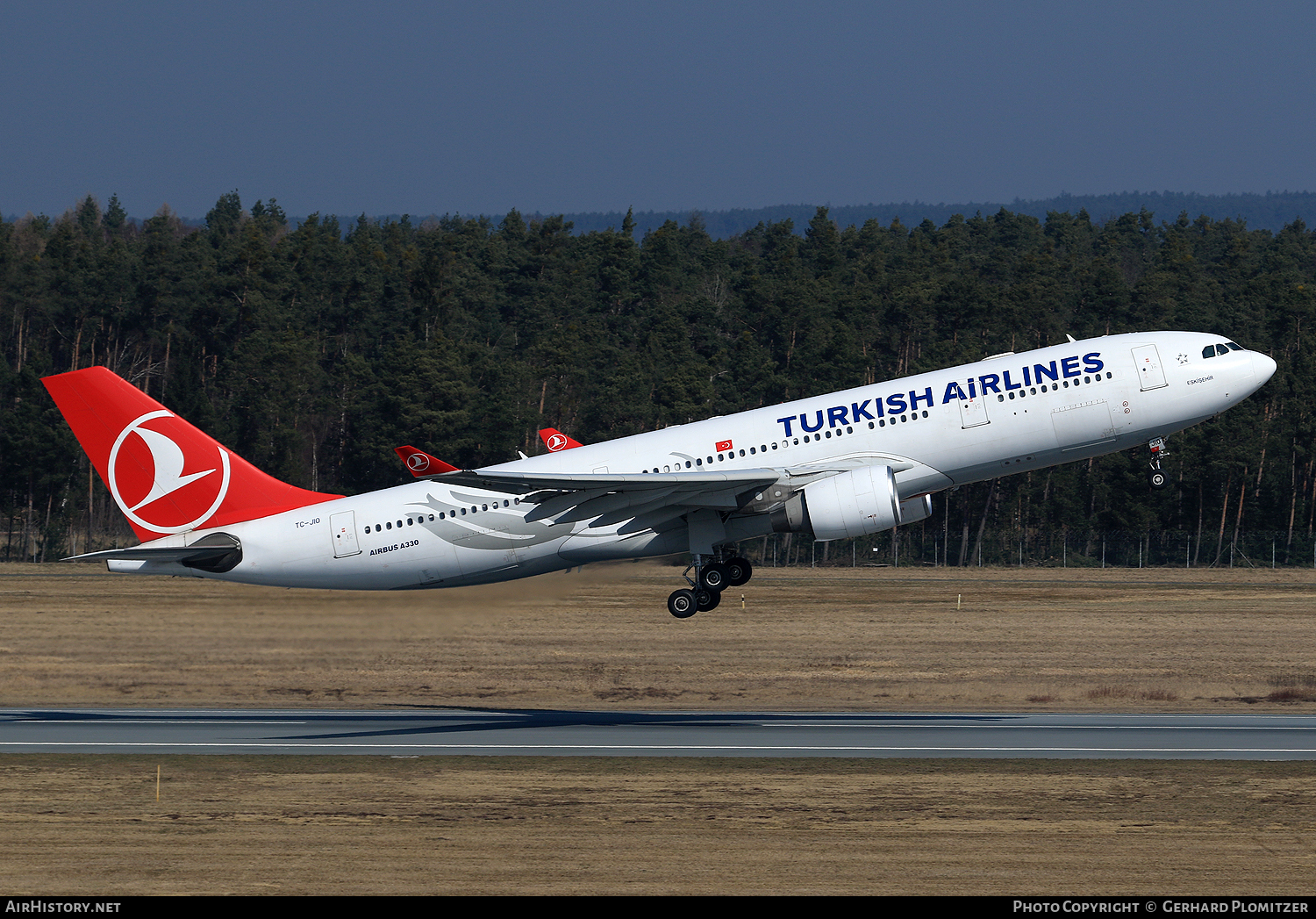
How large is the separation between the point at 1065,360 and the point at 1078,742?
403 inches

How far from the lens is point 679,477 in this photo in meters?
36.2

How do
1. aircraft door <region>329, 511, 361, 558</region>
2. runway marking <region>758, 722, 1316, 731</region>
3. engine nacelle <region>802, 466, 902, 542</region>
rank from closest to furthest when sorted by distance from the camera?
engine nacelle <region>802, 466, 902, 542</region> < aircraft door <region>329, 511, 361, 558</region> < runway marking <region>758, 722, 1316, 731</region>

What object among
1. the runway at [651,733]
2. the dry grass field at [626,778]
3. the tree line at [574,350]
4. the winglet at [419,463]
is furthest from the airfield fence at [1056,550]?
the winglet at [419,463]

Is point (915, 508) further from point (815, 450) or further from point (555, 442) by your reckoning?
point (555, 442)

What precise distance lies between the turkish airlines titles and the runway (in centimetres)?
850

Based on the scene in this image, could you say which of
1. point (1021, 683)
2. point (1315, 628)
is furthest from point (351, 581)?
point (1315, 628)

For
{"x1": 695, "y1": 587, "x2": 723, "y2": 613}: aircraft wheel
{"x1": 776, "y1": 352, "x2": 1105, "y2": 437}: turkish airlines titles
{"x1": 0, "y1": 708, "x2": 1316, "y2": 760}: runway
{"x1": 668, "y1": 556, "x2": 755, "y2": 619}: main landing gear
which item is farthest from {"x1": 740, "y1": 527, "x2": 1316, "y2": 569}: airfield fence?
{"x1": 776, "y1": 352, "x2": 1105, "y2": 437}: turkish airlines titles

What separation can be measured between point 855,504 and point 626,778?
8386 mm

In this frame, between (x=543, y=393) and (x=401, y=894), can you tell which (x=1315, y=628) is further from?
(x=543, y=393)

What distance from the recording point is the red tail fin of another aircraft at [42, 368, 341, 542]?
132 ft

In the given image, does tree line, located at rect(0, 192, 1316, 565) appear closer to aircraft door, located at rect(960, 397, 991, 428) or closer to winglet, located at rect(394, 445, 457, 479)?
A: winglet, located at rect(394, 445, 457, 479)

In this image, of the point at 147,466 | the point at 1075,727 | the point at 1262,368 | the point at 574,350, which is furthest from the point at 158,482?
the point at 574,350

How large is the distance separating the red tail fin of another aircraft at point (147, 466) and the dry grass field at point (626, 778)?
4.52 meters

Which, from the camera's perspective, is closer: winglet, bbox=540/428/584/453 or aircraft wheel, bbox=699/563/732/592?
aircraft wheel, bbox=699/563/732/592
